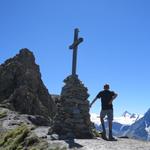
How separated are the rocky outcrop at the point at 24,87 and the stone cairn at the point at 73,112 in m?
28.2

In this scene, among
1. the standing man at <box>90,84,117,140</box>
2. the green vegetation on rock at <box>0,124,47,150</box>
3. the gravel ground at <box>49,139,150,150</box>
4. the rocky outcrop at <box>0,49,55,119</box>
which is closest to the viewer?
the gravel ground at <box>49,139,150,150</box>

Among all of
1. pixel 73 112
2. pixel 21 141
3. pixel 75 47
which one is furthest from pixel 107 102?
pixel 21 141

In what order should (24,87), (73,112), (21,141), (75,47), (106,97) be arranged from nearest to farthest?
1. (21,141)
2. (106,97)
3. (73,112)
4. (75,47)
5. (24,87)

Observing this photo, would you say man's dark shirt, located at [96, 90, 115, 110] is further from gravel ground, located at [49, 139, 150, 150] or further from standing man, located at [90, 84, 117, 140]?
gravel ground, located at [49, 139, 150, 150]

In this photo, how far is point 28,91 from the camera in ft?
185

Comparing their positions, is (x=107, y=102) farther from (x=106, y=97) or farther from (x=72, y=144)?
(x=72, y=144)

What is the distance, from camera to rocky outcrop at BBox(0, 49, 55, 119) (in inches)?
2115

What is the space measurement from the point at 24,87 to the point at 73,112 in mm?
34269

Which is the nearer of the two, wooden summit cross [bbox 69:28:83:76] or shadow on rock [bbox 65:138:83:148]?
shadow on rock [bbox 65:138:83:148]

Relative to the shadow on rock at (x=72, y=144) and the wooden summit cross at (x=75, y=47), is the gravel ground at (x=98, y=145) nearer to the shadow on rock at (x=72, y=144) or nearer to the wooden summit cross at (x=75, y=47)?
the shadow on rock at (x=72, y=144)

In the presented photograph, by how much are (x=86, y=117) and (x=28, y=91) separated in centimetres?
3433

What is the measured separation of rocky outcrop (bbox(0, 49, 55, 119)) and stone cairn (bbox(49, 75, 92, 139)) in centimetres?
2816

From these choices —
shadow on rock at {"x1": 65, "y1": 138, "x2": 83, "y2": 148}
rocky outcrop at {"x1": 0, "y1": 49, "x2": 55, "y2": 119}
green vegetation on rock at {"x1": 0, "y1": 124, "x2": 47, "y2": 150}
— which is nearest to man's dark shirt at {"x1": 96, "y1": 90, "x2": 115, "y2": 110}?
shadow on rock at {"x1": 65, "y1": 138, "x2": 83, "y2": 148}

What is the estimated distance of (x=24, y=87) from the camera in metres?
56.0
